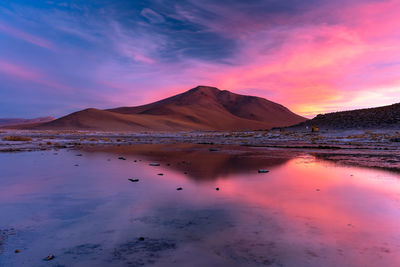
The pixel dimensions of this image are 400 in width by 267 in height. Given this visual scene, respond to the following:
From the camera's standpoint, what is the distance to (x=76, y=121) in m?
134

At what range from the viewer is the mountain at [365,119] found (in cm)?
4773

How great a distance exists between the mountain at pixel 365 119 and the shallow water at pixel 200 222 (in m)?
45.3

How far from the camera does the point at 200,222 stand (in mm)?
5309

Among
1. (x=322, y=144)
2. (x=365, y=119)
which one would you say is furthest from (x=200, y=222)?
(x=365, y=119)

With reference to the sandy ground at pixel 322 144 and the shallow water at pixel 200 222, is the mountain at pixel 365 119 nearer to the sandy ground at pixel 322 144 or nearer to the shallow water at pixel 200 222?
the sandy ground at pixel 322 144

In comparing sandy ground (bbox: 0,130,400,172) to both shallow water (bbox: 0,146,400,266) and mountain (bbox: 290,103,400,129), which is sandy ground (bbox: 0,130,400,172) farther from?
shallow water (bbox: 0,146,400,266)

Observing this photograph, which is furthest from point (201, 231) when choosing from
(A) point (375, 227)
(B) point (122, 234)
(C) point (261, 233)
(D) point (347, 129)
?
(D) point (347, 129)

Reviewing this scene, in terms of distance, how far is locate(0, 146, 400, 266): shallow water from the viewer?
3910 millimetres

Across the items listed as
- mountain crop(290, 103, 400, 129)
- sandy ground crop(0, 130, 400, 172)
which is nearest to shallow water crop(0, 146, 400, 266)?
sandy ground crop(0, 130, 400, 172)

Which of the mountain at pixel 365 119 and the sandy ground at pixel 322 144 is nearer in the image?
the sandy ground at pixel 322 144

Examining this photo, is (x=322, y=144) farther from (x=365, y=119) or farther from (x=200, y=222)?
(x=200, y=222)

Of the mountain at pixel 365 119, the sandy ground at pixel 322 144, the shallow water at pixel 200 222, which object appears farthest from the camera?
the mountain at pixel 365 119

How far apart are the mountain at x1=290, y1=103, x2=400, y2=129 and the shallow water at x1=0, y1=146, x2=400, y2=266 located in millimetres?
45315

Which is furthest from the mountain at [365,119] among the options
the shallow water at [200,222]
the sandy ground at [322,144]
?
the shallow water at [200,222]
